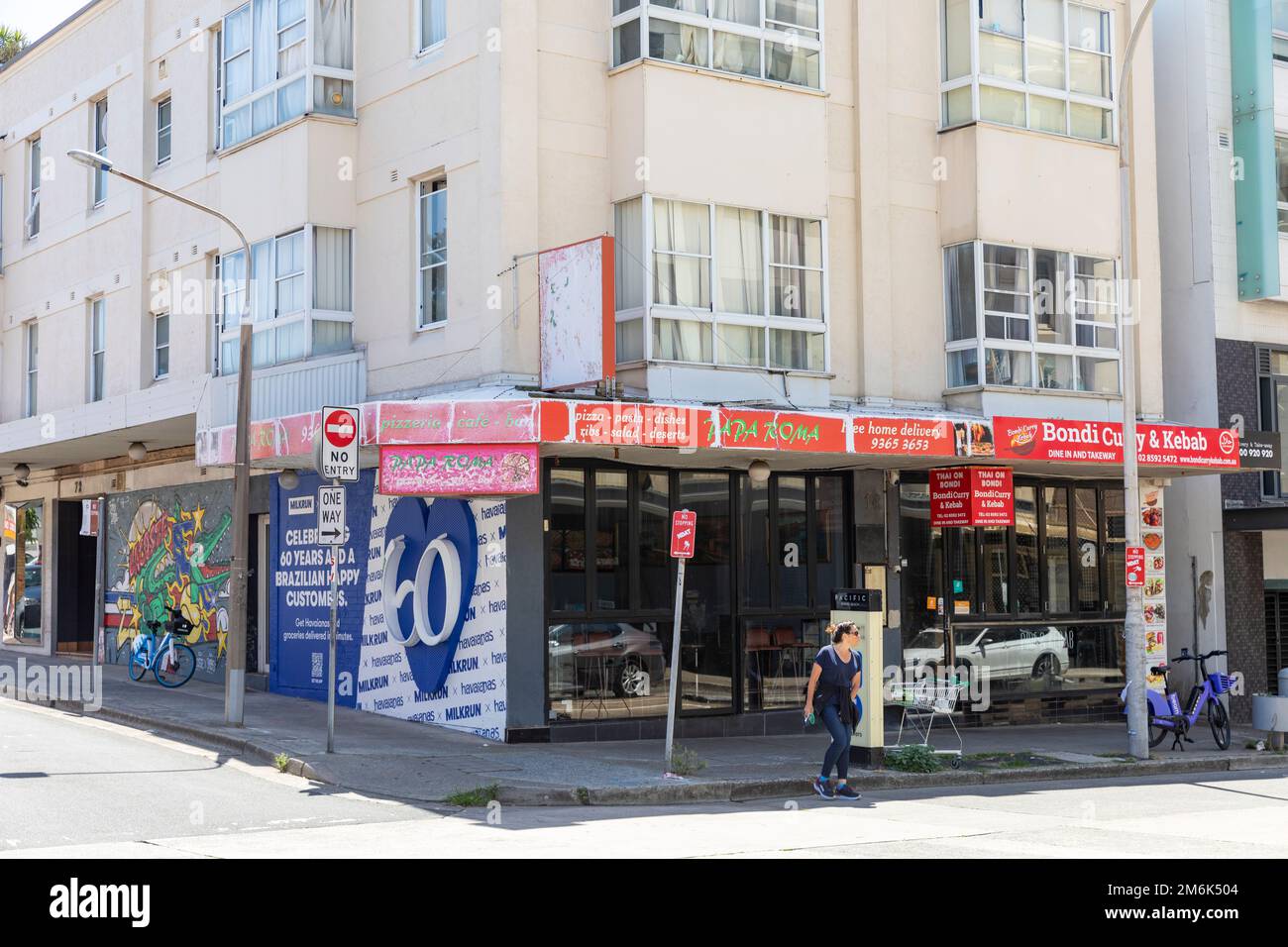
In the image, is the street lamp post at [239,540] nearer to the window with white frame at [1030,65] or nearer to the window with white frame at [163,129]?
the window with white frame at [163,129]

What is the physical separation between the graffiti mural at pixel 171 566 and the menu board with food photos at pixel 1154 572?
47.7 feet

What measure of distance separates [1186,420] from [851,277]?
738 cm

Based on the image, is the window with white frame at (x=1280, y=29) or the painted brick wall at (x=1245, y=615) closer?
the painted brick wall at (x=1245, y=615)

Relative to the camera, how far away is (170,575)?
25.9m

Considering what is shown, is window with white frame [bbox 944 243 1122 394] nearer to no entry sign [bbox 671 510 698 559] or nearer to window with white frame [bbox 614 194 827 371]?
window with white frame [bbox 614 194 827 371]

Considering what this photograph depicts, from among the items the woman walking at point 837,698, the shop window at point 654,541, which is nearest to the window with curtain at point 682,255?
the shop window at point 654,541

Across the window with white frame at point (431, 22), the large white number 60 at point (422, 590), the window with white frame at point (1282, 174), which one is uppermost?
the window with white frame at point (431, 22)

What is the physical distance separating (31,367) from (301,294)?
37.9 ft

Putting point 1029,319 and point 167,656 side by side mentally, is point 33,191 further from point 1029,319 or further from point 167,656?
point 1029,319

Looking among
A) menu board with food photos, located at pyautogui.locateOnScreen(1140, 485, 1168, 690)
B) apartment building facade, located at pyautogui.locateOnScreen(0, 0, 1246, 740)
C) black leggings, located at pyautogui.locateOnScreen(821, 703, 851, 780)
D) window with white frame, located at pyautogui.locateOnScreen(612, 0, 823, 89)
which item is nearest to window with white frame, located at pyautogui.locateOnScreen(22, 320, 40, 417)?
apartment building facade, located at pyautogui.locateOnScreen(0, 0, 1246, 740)

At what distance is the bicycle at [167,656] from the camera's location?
23641mm

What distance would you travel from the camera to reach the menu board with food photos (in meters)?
23.5

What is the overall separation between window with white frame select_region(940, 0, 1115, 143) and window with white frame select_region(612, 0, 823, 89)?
2.61m

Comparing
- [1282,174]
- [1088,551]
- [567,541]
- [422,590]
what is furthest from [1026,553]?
[422,590]
